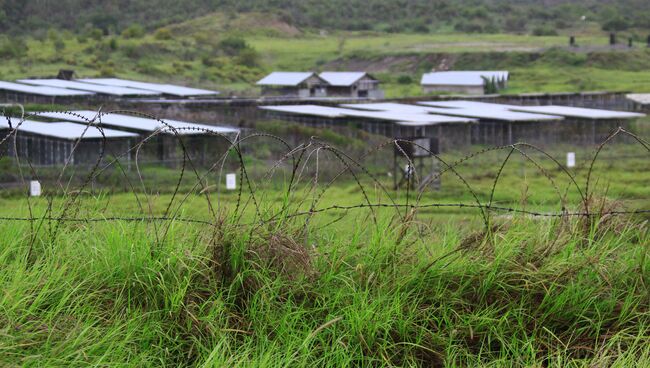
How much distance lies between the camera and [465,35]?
149250 millimetres

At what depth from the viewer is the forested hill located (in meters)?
148

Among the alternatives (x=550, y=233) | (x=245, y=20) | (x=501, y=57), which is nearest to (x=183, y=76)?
(x=501, y=57)

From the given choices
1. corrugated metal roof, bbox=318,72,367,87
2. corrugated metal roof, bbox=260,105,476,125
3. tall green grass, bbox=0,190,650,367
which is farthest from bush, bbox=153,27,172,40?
tall green grass, bbox=0,190,650,367

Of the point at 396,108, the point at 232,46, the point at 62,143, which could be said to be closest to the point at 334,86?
the point at 396,108

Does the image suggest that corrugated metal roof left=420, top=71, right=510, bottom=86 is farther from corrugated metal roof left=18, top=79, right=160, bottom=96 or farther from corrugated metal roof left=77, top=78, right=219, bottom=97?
corrugated metal roof left=18, top=79, right=160, bottom=96

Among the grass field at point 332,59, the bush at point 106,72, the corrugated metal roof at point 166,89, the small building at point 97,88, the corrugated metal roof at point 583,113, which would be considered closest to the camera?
the corrugated metal roof at point 583,113

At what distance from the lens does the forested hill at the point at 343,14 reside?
487 feet

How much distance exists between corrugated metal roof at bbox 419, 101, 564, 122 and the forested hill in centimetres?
8610

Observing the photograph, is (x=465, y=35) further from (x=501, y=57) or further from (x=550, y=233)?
(x=550, y=233)

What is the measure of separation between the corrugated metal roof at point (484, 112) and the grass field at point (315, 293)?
142ft

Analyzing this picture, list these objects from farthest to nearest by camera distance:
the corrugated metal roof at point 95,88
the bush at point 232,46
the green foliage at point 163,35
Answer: the green foliage at point 163,35 → the bush at point 232,46 → the corrugated metal roof at point 95,88

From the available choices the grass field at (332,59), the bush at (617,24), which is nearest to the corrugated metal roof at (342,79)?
the grass field at (332,59)

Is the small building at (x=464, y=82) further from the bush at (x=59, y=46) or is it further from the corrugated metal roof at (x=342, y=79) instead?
the bush at (x=59, y=46)

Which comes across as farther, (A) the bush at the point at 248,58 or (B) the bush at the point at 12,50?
(A) the bush at the point at 248,58
